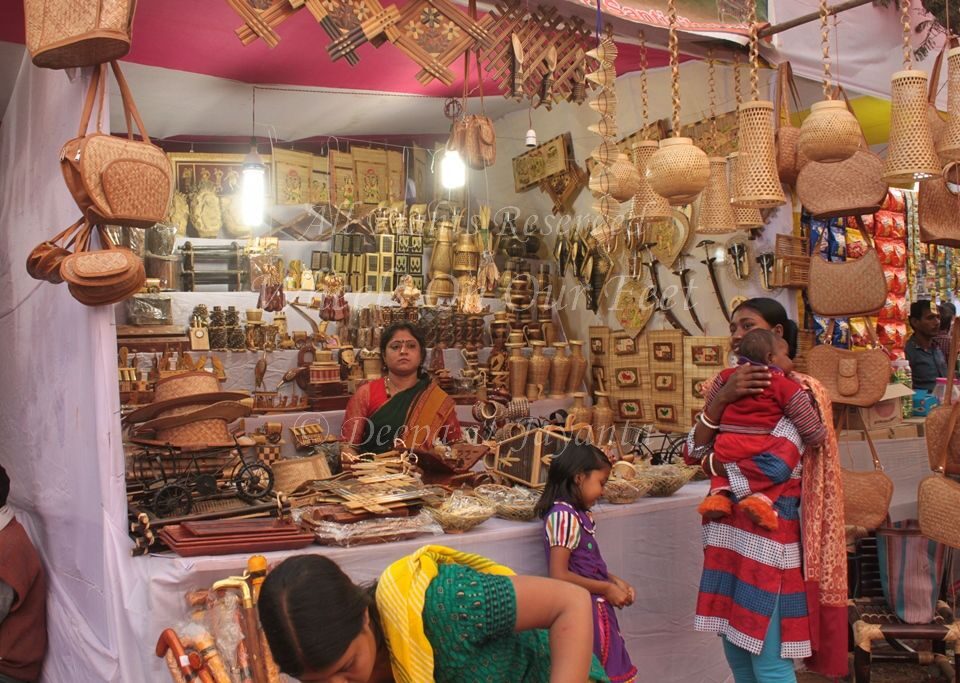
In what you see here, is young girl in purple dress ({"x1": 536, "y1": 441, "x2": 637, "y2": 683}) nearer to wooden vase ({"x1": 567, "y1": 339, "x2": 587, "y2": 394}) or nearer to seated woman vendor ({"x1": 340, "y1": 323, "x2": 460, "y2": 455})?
seated woman vendor ({"x1": 340, "y1": 323, "x2": 460, "y2": 455})

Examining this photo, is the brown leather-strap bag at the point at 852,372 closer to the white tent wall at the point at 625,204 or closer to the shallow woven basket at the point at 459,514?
the white tent wall at the point at 625,204

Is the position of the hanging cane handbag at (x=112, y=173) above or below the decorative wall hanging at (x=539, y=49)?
below

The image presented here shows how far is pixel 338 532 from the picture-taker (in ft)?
9.27

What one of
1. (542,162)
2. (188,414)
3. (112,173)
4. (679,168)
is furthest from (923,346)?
(112,173)

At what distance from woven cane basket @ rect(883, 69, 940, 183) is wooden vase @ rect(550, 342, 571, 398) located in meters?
3.38

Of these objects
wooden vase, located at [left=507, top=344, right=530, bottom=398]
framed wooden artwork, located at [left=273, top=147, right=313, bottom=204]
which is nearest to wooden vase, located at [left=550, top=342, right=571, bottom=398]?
wooden vase, located at [left=507, top=344, right=530, bottom=398]

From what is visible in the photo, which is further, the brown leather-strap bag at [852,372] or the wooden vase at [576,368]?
the wooden vase at [576,368]

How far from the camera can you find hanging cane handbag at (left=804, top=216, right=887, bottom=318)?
395cm

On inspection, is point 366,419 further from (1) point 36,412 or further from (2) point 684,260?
(2) point 684,260

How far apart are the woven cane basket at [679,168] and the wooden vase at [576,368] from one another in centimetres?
321

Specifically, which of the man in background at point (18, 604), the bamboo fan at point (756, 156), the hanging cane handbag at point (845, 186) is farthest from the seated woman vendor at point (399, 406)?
the hanging cane handbag at point (845, 186)

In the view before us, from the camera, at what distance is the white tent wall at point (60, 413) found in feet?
8.91

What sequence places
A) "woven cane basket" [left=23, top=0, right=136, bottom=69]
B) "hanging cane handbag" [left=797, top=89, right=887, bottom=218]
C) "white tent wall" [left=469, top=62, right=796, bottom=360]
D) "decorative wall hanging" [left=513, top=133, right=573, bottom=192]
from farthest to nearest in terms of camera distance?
1. "decorative wall hanging" [left=513, top=133, right=573, bottom=192]
2. "white tent wall" [left=469, top=62, right=796, bottom=360]
3. "hanging cane handbag" [left=797, top=89, right=887, bottom=218]
4. "woven cane basket" [left=23, top=0, right=136, bottom=69]

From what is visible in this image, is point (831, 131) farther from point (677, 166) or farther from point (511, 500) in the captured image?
point (511, 500)
